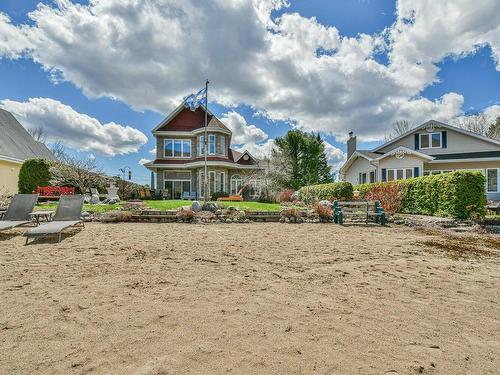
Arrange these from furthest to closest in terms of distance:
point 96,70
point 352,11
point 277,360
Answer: point 96,70
point 352,11
point 277,360

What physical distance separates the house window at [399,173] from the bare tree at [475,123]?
81.6 feet

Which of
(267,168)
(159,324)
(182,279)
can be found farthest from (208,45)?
(159,324)

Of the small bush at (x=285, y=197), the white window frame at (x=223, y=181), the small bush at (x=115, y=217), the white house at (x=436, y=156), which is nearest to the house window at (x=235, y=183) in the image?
the white window frame at (x=223, y=181)

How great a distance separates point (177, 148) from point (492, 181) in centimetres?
2732

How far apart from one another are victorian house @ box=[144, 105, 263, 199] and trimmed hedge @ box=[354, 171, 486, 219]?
15.8 m

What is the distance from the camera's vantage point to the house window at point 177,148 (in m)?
27.6

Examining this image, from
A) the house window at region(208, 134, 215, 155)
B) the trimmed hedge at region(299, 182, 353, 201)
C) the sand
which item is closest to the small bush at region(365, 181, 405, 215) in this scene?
the trimmed hedge at region(299, 182, 353, 201)

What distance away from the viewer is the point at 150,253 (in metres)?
5.88

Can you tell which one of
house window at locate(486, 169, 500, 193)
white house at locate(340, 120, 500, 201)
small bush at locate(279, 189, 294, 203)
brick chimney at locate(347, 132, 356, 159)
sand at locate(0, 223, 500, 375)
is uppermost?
brick chimney at locate(347, 132, 356, 159)

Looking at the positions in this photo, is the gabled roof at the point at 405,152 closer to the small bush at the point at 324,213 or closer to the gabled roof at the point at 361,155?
the gabled roof at the point at 361,155

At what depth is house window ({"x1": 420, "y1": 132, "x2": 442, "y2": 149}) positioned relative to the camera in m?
24.2

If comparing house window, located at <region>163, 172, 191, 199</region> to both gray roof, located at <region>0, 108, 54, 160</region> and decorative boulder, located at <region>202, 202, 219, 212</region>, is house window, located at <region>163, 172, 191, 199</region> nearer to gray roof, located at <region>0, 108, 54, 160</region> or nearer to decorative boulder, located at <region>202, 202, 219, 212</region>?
gray roof, located at <region>0, 108, 54, 160</region>

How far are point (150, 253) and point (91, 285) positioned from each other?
197 cm

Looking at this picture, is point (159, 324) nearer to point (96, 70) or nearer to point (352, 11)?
point (352, 11)
